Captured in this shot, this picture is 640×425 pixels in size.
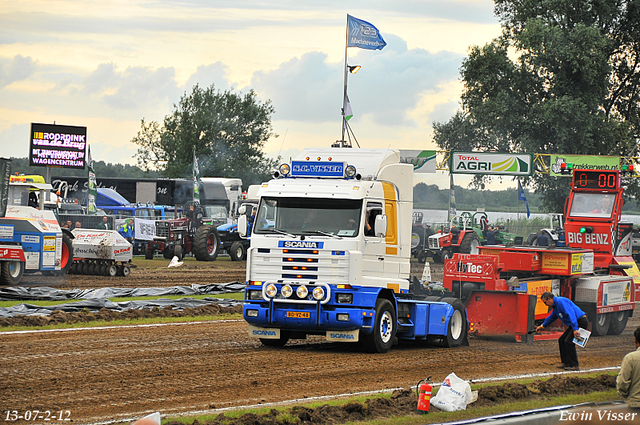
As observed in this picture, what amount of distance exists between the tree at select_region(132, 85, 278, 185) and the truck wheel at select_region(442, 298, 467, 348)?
2231 inches

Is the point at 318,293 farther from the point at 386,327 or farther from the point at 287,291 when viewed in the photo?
the point at 386,327

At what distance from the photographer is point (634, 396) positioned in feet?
24.0

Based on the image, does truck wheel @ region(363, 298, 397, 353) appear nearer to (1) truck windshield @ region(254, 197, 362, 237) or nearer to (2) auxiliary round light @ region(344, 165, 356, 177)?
(1) truck windshield @ region(254, 197, 362, 237)

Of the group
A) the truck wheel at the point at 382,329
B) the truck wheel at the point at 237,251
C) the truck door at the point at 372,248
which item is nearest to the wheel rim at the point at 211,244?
the truck wheel at the point at 237,251

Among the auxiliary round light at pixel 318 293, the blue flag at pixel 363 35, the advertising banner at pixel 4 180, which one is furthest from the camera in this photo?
the blue flag at pixel 363 35

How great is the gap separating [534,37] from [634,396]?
43.2 m

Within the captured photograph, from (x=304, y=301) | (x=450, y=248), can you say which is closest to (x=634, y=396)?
(x=304, y=301)

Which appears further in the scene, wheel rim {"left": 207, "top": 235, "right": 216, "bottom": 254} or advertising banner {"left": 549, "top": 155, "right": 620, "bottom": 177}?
advertising banner {"left": 549, "top": 155, "right": 620, "bottom": 177}

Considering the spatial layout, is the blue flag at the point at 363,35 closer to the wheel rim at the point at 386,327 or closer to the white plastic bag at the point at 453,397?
the wheel rim at the point at 386,327

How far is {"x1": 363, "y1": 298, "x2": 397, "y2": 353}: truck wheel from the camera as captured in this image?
41.9ft

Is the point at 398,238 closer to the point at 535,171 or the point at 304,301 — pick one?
the point at 304,301

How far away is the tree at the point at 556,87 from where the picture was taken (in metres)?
46.8

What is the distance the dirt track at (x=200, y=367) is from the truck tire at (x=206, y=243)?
17.8 m

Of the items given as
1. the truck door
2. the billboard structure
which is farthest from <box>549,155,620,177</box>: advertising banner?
the truck door
